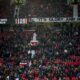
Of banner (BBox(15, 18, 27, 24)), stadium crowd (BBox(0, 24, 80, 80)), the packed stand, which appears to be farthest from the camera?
the packed stand

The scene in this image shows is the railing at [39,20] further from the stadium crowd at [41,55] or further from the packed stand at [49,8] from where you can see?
the packed stand at [49,8]

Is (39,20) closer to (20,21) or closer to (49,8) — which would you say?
(20,21)

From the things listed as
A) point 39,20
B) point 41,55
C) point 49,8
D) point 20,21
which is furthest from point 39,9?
point 41,55

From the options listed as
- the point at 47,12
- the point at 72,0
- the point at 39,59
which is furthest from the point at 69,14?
the point at 39,59

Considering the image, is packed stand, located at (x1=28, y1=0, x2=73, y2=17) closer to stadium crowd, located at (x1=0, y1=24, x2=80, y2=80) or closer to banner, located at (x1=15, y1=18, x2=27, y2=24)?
stadium crowd, located at (x1=0, y1=24, x2=80, y2=80)

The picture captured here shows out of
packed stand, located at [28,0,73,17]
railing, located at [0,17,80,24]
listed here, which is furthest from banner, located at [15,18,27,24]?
packed stand, located at [28,0,73,17]

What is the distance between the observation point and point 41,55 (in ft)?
93.1

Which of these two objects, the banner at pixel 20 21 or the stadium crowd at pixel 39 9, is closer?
the banner at pixel 20 21

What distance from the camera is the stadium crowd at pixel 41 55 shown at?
25.8 metres

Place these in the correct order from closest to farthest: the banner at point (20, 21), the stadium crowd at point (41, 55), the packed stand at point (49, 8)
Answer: the stadium crowd at point (41, 55)
the banner at point (20, 21)
the packed stand at point (49, 8)

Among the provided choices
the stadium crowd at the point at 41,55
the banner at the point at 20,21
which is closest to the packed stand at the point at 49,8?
the stadium crowd at the point at 41,55

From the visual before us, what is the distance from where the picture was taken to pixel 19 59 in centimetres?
2820

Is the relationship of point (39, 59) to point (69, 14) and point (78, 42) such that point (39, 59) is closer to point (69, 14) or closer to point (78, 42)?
point (78, 42)

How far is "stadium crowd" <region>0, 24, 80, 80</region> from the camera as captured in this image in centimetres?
2581
